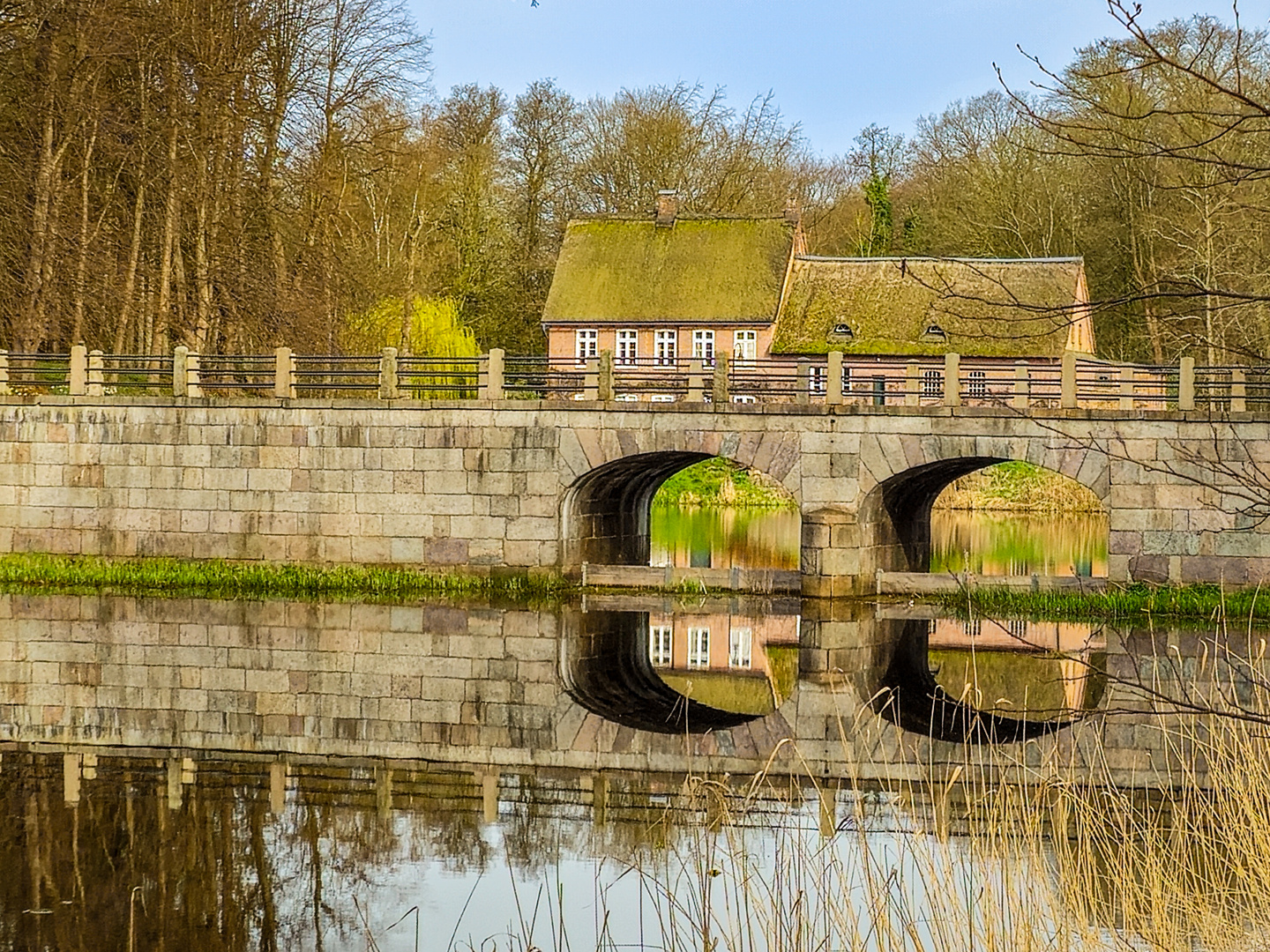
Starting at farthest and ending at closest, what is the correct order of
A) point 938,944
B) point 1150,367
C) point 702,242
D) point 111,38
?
point 702,242 → point 111,38 → point 1150,367 → point 938,944

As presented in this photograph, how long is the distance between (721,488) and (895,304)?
587 centimetres

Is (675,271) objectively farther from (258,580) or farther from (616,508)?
(258,580)

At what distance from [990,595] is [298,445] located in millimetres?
9495

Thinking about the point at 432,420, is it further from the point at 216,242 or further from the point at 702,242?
Result: the point at 702,242

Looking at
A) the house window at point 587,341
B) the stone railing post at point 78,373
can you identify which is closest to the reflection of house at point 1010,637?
the stone railing post at point 78,373

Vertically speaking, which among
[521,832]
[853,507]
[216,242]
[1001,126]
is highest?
[1001,126]

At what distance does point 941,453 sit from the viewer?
21.8m

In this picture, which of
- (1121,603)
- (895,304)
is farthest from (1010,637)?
(895,304)

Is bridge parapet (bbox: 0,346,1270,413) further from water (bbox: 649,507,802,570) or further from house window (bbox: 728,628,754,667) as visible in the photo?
water (bbox: 649,507,802,570)

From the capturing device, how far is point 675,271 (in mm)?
41469

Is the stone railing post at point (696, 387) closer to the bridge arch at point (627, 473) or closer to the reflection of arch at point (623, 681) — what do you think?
the bridge arch at point (627, 473)

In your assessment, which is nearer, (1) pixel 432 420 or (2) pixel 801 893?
(2) pixel 801 893

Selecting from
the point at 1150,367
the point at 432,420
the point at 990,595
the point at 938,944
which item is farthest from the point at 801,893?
A: the point at 432,420

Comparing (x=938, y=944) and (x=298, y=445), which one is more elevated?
(x=298, y=445)
